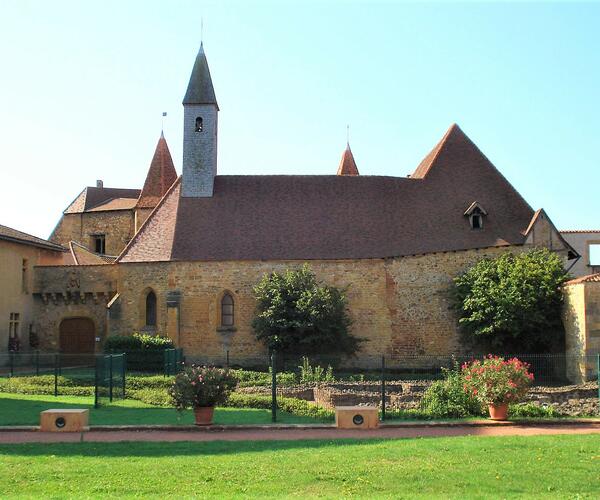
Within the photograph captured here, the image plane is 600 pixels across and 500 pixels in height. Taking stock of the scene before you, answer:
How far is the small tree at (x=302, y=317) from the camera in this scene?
31.2m

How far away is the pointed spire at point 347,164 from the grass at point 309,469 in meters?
39.3

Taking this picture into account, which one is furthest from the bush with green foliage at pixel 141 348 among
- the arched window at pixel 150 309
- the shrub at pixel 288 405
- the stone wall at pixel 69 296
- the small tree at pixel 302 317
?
the shrub at pixel 288 405

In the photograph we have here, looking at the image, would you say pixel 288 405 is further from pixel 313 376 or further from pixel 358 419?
pixel 313 376

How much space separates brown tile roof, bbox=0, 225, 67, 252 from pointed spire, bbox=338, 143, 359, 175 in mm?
21138

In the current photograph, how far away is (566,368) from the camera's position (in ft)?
87.5

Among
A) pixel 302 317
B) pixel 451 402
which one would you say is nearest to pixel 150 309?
pixel 302 317

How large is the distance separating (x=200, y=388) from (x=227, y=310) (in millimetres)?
18746

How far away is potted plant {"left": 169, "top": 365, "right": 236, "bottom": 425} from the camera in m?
15.9

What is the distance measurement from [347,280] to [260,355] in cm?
527

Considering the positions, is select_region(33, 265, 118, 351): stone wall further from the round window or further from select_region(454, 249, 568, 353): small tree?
the round window

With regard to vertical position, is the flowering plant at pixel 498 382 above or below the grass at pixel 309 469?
above

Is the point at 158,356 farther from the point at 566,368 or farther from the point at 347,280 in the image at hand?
the point at 566,368

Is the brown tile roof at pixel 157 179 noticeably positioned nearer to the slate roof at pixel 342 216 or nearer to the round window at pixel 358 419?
the slate roof at pixel 342 216

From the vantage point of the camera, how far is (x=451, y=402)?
17672 millimetres
